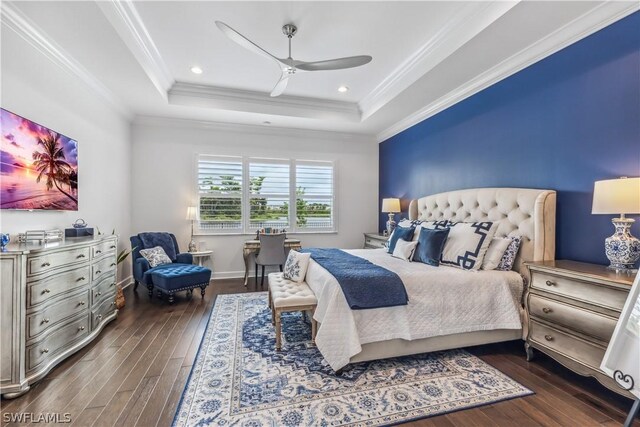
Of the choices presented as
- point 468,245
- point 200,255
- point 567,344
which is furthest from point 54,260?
point 567,344

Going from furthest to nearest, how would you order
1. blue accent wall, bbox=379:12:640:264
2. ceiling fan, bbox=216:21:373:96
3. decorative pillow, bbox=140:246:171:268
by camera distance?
decorative pillow, bbox=140:246:171:268
ceiling fan, bbox=216:21:373:96
blue accent wall, bbox=379:12:640:264

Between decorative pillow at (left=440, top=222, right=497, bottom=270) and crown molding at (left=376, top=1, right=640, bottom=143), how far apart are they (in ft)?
5.55

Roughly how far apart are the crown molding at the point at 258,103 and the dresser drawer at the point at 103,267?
8.01ft

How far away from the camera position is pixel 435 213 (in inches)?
161

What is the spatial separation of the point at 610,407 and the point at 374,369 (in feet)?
5.05

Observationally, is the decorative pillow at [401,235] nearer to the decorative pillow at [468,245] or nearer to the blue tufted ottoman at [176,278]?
the decorative pillow at [468,245]

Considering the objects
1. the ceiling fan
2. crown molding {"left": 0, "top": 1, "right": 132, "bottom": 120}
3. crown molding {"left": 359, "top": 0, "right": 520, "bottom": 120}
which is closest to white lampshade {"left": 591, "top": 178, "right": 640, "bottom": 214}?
crown molding {"left": 359, "top": 0, "right": 520, "bottom": 120}

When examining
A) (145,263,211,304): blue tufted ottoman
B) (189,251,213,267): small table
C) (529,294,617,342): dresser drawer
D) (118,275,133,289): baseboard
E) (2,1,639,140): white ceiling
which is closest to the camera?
(529,294,617,342): dresser drawer

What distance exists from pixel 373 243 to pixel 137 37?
4424 millimetres

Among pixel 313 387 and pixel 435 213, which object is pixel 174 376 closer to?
pixel 313 387

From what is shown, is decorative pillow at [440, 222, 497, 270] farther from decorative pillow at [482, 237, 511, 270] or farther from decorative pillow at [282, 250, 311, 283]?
decorative pillow at [282, 250, 311, 283]

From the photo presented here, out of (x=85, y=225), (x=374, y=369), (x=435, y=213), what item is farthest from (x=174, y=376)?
(x=435, y=213)

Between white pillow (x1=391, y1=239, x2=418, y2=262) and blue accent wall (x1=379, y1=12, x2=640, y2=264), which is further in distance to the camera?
white pillow (x1=391, y1=239, x2=418, y2=262)

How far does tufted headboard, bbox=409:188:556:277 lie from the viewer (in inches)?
100
